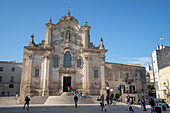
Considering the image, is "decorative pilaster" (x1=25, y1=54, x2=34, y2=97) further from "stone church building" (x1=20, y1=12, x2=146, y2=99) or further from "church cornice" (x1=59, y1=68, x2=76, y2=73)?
"church cornice" (x1=59, y1=68, x2=76, y2=73)

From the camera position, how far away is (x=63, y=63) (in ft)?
101

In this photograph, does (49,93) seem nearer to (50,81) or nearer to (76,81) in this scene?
(50,81)

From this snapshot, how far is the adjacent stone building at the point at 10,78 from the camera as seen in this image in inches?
1630

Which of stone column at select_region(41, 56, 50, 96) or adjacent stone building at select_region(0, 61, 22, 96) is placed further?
adjacent stone building at select_region(0, 61, 22, 96)

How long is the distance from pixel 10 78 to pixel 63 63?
1981 cm

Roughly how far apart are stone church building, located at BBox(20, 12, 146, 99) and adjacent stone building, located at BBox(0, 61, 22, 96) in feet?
50.6

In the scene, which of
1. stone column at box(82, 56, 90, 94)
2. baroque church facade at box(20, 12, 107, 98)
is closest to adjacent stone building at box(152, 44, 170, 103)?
baroque church facade at box(20, 12, 107, 98)

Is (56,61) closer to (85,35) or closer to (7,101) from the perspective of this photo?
(85,35)

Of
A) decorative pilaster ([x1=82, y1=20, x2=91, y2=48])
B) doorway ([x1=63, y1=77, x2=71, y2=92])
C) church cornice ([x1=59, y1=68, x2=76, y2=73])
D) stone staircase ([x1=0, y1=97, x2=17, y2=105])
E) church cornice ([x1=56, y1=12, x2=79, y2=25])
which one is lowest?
stone staircase ([x1=0, y1=97, x2=17, y2=105])

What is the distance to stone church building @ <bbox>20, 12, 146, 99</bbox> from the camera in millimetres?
29078

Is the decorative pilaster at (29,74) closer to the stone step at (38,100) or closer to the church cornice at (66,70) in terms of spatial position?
the stone step at (38,100)

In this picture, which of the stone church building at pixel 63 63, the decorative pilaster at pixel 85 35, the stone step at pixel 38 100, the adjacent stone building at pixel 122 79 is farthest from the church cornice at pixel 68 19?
the stone step at pixel 38 100

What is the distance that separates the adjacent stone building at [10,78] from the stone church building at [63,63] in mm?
15409

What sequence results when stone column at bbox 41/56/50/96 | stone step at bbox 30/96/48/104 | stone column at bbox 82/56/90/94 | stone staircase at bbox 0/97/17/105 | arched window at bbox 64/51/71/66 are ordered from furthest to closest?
arched window at bbox 64/51/71/66 → stone column at bbox 82/56/90/94 → stone column at bbox 41/56/50/96 → stone staircase at bbox 0/97/17/105 → stone step at bbox 30/96/48/104
